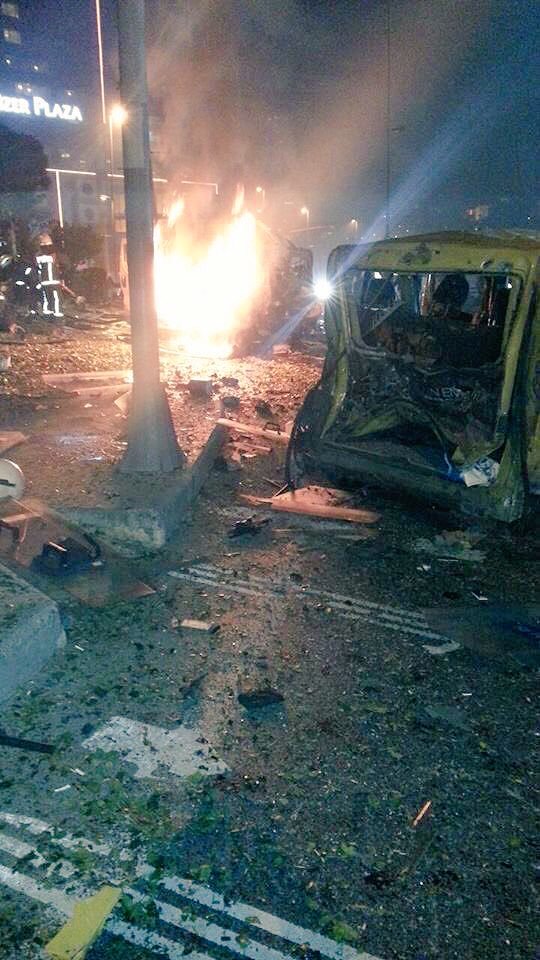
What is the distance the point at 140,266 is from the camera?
19.5ft

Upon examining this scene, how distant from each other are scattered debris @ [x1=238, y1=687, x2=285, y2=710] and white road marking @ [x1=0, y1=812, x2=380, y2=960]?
112cm

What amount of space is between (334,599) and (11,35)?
46.3 m

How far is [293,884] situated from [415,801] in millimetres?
703

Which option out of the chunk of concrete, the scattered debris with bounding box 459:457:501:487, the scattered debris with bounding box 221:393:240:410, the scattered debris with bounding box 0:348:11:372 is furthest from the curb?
the scattered debris with bounding box 0:348:11:372

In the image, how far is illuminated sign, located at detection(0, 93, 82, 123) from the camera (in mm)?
A: 33188

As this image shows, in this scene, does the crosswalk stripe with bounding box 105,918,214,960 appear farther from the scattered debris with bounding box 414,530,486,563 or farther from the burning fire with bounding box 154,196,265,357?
the burning fire with bounding box 154,196,265,357

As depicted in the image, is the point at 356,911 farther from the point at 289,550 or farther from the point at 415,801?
the point at 289,550

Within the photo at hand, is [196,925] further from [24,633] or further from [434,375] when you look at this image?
[434,375]

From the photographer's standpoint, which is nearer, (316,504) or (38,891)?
(38,891)

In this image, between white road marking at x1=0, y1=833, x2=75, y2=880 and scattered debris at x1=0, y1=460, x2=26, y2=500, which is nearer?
white road marking at x1=0, y1=833, x2=75, y2=880

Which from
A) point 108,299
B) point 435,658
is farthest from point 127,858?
point 108,299

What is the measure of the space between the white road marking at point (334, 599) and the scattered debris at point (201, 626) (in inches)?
19.8

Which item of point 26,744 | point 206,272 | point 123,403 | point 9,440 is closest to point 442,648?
point 26,744

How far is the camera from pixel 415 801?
9.88 feet
